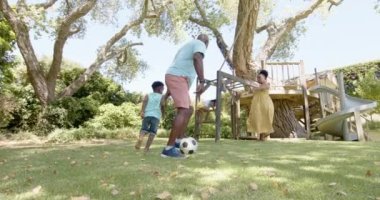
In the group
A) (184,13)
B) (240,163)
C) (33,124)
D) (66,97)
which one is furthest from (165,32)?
(240,163)

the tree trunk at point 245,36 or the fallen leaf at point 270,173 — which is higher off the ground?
the tree trunk at point 245,36

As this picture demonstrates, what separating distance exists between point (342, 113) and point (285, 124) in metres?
3.35

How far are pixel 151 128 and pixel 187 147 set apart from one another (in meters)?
1.40

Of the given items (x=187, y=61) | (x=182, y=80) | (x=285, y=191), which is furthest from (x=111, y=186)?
(x=187, y=61)

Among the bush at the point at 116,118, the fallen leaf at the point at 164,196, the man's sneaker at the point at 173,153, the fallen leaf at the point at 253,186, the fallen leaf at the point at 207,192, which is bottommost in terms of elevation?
the fallen leaf at the point at 164,196

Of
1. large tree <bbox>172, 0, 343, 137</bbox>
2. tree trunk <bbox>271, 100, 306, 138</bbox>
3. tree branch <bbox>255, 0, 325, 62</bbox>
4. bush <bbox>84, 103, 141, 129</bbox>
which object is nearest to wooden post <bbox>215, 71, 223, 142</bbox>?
large tree <bbox>172, 0, 343, 137</bbox>

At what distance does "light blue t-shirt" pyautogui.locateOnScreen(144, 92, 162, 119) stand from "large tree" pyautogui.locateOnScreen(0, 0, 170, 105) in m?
7.34

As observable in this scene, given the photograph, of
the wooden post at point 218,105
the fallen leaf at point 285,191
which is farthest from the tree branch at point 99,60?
the fallen leaf at point 285,191

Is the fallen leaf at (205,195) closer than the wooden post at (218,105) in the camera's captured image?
Yes

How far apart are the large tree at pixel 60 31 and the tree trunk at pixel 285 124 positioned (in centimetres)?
787

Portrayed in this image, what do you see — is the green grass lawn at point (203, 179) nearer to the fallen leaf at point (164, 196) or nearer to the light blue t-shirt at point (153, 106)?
the fallen leaf at point (164, 196)

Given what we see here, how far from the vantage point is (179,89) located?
5273 mm

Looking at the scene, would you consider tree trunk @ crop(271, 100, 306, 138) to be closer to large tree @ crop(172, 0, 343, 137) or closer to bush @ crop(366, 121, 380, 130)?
large tree @ crop(172, 0, 343, 137)

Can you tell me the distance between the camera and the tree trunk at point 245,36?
11789 mm
